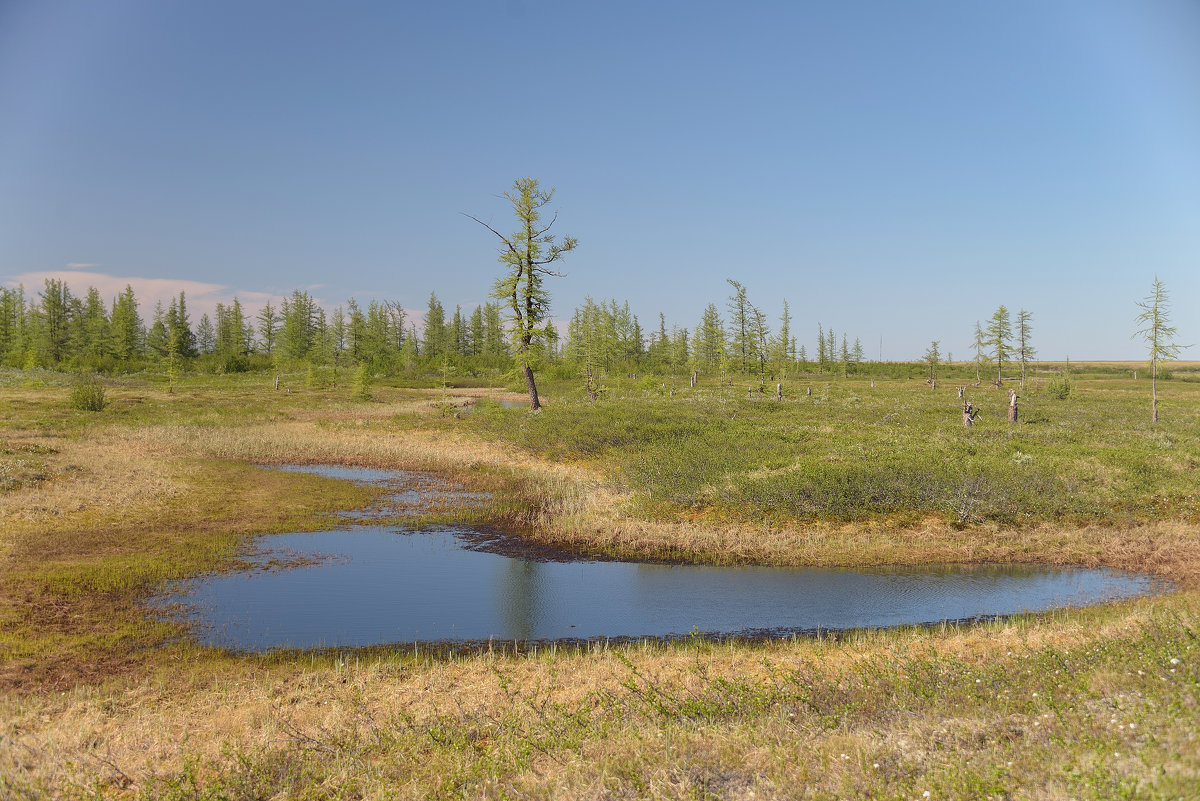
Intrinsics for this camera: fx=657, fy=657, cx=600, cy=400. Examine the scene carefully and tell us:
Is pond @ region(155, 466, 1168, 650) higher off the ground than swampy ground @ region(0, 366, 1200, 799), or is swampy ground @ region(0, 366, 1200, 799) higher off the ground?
swampy ground @ region(0, 366, 1200, 799)

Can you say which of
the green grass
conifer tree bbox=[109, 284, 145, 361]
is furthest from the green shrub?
conifer tree bbox=[109, 284, 145, 361]

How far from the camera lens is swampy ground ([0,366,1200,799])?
6895 millimetres

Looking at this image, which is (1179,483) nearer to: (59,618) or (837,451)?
(837,451)

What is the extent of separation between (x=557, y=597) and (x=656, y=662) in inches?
217

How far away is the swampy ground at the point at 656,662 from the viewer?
6.89m

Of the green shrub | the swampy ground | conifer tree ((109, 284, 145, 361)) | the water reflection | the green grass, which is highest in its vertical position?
conifer tree ((109, 284, 145, 361))

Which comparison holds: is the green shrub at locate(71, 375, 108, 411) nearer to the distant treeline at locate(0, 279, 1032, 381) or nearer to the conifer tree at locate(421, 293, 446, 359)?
the distant treeline at locate(0, 279, 1032, 381)

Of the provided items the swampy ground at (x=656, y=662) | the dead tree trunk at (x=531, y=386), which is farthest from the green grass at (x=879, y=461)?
the dead tree trunk at (x=531, y=386)

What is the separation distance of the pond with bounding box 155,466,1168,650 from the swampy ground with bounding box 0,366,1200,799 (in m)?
0.97

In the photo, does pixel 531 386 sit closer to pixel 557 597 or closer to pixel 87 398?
pixel 87 398

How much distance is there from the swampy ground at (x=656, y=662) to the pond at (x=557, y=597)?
0.97 metres

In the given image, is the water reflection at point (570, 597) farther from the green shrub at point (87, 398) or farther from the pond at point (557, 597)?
the green shrub at point (87, 398)

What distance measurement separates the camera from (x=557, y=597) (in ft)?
54.3

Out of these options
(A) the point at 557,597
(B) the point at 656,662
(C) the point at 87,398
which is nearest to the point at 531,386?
(C) the point at 87,398
